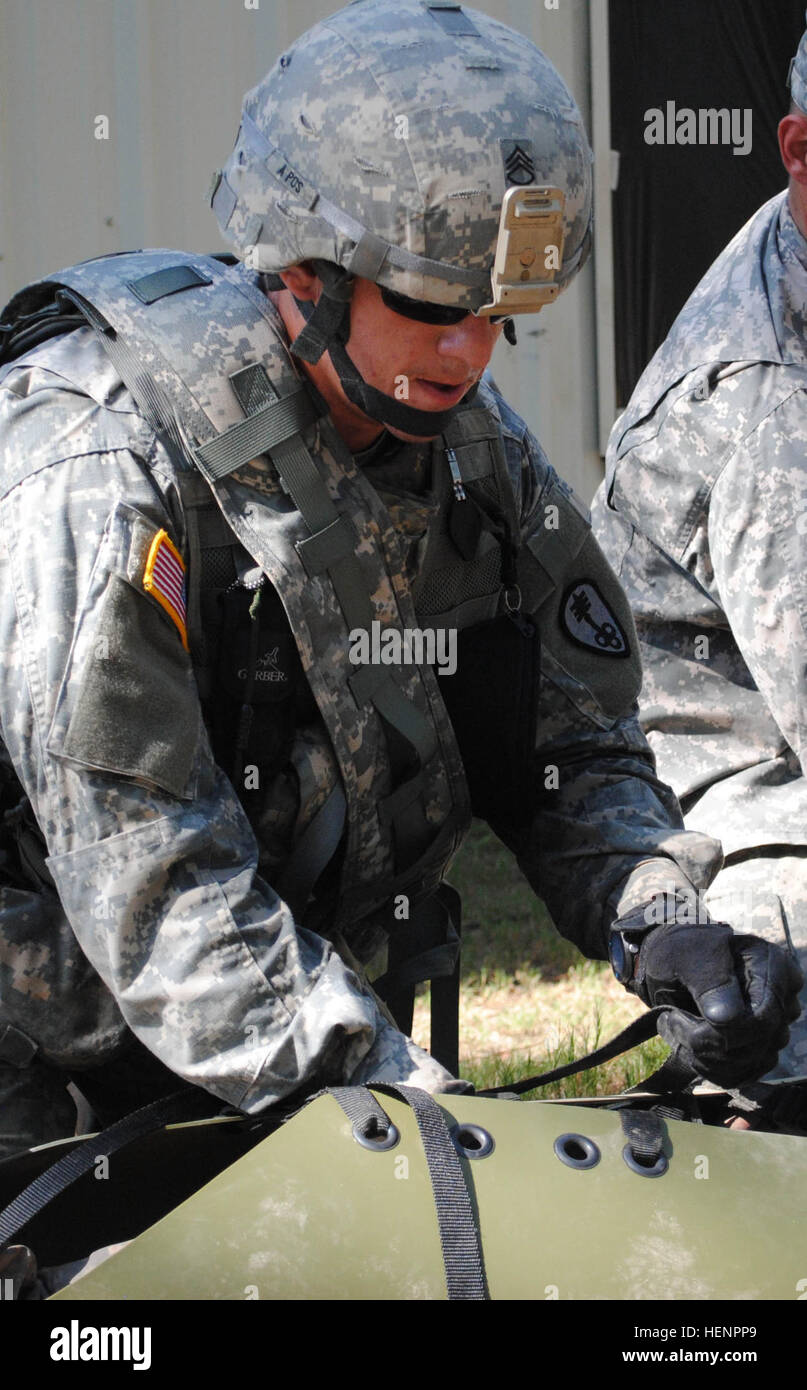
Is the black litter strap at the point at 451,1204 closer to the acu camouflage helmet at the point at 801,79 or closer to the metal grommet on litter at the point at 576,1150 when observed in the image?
the metal grommet on litter at the point at 576,1150

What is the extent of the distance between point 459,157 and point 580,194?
0.58ft

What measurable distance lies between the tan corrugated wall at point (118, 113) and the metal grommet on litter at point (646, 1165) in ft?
12.7

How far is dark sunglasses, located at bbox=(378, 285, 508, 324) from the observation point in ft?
7.10

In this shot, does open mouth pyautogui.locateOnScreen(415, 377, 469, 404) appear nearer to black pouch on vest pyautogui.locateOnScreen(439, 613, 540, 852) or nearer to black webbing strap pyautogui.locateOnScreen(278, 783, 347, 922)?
black pouch on vest pyautogui.locateOnScreen(439, 613, 540, 852)

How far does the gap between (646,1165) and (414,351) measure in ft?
3.36

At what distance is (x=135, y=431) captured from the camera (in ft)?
6.90

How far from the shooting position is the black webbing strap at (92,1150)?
1791 millimetres

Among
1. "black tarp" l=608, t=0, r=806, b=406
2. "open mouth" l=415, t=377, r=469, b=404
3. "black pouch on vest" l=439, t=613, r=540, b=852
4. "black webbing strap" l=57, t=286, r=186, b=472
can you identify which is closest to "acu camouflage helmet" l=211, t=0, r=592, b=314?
"open mouth" l=415, t=377, r=469, b=404

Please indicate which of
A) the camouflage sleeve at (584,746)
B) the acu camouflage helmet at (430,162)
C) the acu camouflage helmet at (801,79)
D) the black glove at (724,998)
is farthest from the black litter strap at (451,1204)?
the acu camouflage helmet at (801,79)

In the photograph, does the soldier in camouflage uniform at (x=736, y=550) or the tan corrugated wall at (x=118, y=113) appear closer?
the soldier in camouflage uniform at (x=736, y=550)

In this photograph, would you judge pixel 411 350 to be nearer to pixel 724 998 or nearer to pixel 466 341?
pixel 466 341

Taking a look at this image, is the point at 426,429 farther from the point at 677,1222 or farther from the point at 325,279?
the point at 677,1222

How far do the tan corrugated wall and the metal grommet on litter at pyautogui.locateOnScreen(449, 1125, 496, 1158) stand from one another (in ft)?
12.6
